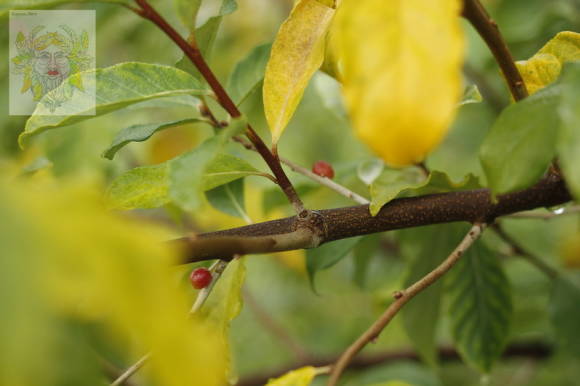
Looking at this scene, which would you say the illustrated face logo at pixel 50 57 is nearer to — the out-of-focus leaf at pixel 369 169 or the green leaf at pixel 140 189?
the green leaf at pixel 140 189

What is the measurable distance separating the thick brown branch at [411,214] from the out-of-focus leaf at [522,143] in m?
0.08

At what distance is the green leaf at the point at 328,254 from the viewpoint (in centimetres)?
85

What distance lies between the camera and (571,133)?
44cm

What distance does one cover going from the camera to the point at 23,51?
917 millimetres

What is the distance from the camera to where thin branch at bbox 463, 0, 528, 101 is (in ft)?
1.67

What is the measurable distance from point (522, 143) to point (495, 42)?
88 millimetres

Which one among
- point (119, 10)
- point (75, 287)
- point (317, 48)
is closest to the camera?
point (75, 287)

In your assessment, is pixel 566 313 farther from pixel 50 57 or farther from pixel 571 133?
pixel 50 57

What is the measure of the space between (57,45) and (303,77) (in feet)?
1.29

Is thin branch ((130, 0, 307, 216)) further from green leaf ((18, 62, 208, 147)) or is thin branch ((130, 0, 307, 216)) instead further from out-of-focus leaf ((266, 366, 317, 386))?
out-of-focus leaf ((266, 366, 317, 386))

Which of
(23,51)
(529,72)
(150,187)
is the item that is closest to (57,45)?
(23,51)

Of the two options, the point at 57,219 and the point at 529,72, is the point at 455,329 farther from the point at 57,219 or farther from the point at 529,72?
the point at 57,219

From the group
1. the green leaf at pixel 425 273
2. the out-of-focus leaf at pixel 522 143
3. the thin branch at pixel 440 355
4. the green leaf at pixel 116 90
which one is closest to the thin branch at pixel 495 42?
the out-of-focus leaf at pixel 522 143

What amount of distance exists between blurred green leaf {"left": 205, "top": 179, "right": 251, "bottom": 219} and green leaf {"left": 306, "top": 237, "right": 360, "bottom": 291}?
0.32ft
